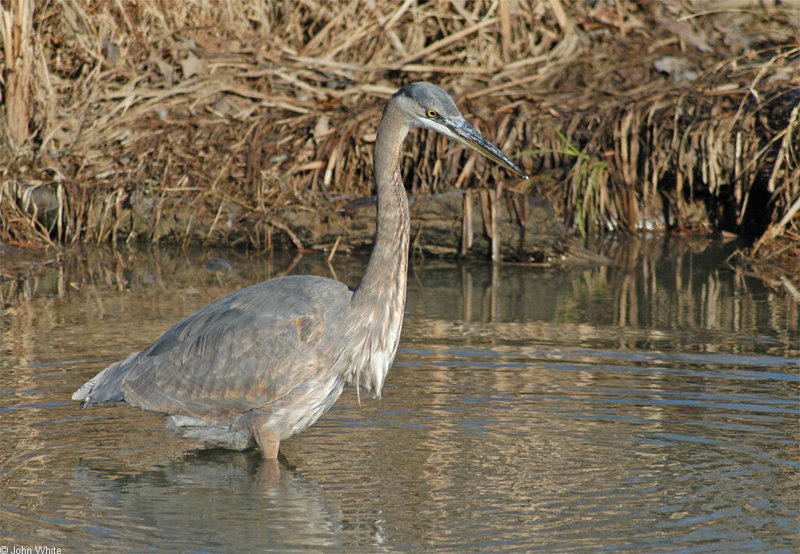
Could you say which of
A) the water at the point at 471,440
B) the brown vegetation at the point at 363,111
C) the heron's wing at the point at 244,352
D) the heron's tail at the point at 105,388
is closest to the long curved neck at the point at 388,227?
the heron's wing at the point at 244,352

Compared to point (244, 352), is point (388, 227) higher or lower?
higher

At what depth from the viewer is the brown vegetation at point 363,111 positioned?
10961mm

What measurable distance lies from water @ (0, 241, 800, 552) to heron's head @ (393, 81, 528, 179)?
155 centimetres

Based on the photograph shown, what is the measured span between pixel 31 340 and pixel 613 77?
7.46m

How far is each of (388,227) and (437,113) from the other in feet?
2.15

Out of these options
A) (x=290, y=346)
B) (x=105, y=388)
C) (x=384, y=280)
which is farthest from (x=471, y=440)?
(x=105, y=388)

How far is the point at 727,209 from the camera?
37.9 feet

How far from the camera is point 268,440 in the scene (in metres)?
5.64

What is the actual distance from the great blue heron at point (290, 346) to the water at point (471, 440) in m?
0.26

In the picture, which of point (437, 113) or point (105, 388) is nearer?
point (437, 113)
